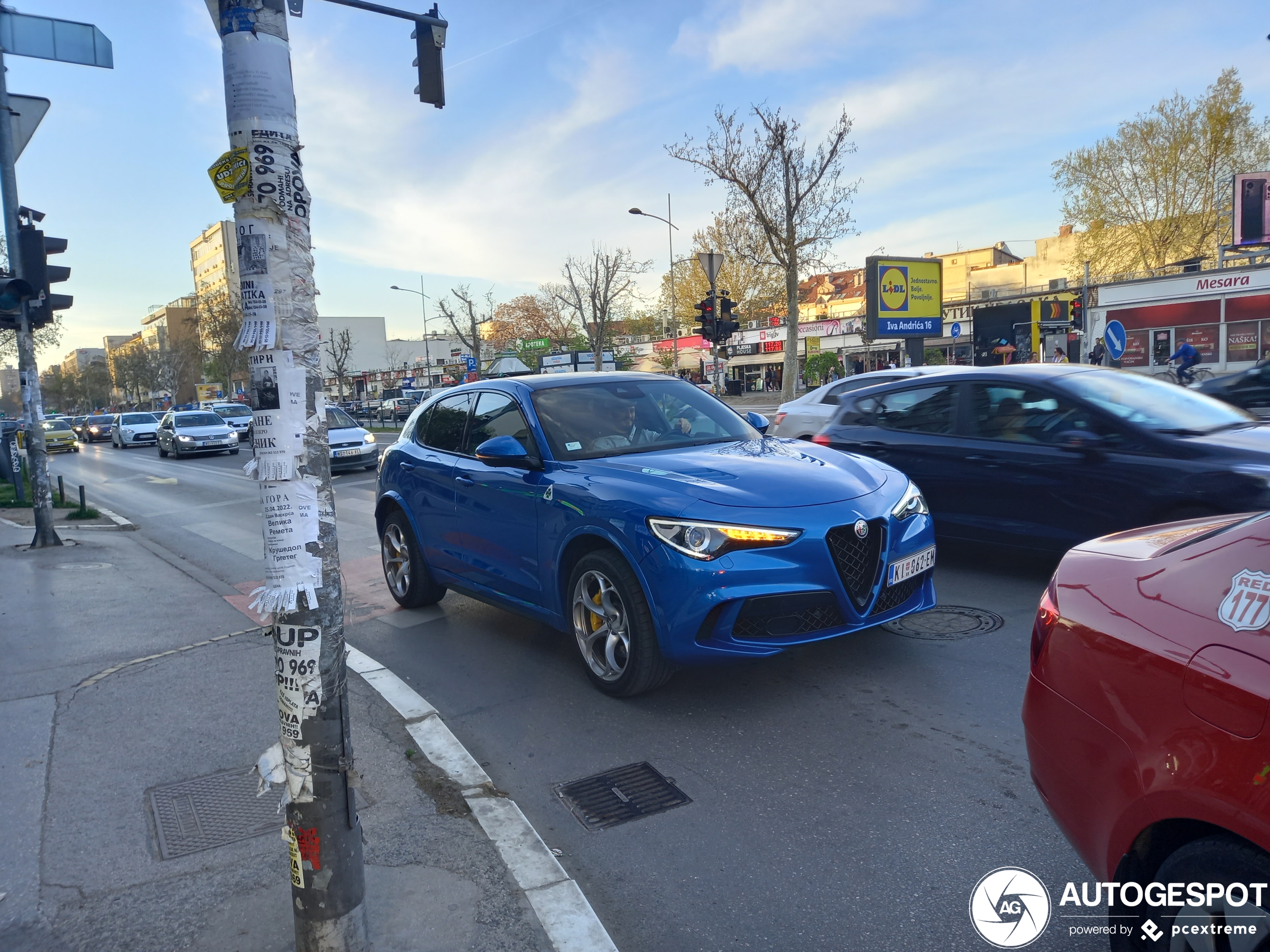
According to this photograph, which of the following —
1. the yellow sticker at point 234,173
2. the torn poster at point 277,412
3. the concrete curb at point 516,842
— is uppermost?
the yellow sticker at point 234,173

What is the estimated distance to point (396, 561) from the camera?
7121 mm

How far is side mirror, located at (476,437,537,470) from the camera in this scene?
5188 millimetres

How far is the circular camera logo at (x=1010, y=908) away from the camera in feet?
9.07

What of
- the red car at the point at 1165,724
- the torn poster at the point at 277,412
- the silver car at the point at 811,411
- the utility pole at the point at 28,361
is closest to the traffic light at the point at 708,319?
the silver car at the point at 811,411

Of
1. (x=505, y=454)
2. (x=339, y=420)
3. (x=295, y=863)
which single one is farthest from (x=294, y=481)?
(x=339, y=420)

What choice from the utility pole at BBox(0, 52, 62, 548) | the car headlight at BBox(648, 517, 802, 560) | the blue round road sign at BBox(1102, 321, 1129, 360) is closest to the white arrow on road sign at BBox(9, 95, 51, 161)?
the utility pole at BBox(0, 52, 62, 548)

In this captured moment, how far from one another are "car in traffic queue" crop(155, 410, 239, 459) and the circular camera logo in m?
30.9

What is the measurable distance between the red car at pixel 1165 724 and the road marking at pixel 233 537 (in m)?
9.46

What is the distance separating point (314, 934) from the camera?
105 inches

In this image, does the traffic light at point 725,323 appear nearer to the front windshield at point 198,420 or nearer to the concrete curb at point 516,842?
the front windshield at point 198,420

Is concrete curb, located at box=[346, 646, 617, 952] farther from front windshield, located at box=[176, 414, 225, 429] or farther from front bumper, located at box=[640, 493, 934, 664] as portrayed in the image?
front windshield, located at box=[176, 414, 225, 429]

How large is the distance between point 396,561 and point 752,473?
3.44 metres

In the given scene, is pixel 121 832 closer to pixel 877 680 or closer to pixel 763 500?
pixel 763 500

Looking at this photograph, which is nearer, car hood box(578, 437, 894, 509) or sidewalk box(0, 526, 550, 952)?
sidewalk box(0, 526, 550, 952)
